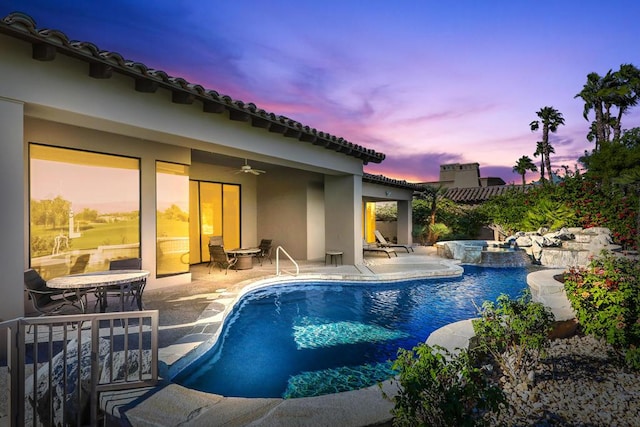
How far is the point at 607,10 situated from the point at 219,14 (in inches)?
545

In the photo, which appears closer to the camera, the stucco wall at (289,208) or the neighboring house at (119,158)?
the neighboring house at (119,158)

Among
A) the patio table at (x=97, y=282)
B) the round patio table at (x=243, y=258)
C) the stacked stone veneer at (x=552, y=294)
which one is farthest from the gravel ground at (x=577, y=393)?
the round patio table at (x=243, y=258)

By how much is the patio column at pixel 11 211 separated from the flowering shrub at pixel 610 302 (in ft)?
26.2

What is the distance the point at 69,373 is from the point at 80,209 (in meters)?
5.61

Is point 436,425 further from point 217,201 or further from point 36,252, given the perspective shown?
point 217,201

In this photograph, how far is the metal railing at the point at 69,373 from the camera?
2.93m

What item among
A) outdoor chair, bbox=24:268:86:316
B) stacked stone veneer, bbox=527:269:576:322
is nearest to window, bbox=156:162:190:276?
outdoor chair, bbox=24:268:86:316

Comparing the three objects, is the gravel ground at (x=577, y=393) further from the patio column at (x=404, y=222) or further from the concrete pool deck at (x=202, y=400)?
the patio column at (x=404, y=222)

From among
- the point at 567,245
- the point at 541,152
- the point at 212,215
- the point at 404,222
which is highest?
the point at 541,152

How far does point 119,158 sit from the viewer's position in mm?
8812

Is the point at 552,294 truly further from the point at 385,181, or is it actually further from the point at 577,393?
the point at 385,181

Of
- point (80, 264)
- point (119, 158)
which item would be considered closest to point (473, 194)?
point (119, 158)

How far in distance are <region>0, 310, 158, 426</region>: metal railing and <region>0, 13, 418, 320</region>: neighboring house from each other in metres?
1.88

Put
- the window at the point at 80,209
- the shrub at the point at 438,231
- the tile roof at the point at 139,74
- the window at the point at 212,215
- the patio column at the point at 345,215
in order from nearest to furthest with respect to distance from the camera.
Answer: the tile roof at the point at 139,74
the window at the point at 80,209
the patio column at the point at 345,215
the window at the point at 212,215
the shrub at the point at 438,231
